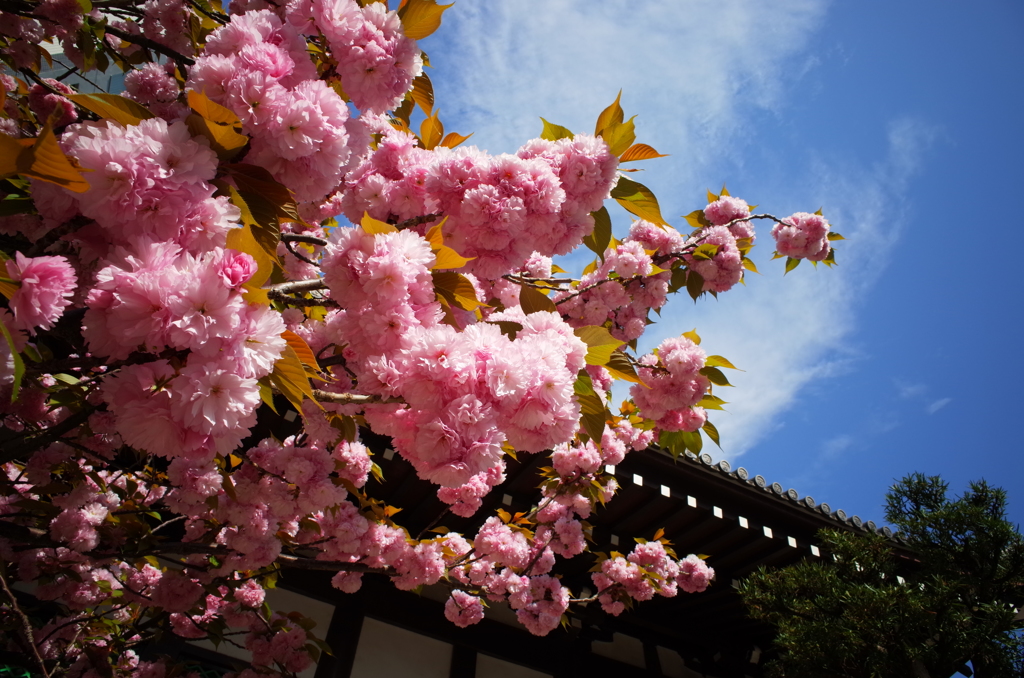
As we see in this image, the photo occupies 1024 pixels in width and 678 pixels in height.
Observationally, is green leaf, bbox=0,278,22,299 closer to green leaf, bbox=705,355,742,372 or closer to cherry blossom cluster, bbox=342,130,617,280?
cherry blossom cluster, bbox=342,130,617,280

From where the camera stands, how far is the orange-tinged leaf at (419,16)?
143 centimetres

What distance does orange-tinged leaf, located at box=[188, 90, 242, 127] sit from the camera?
1.03m

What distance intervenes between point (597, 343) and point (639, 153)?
2.43ft

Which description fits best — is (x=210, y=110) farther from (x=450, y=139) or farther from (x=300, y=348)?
(x=450, y=139)

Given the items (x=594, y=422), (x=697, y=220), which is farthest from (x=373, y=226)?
(x=697, y=220)

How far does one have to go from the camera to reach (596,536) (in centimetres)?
494

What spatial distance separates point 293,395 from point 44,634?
3.73m

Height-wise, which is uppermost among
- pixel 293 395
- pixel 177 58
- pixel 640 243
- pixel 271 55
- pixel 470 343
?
pixel 640 243

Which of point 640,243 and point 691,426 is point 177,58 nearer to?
point 640,243

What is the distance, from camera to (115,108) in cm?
98

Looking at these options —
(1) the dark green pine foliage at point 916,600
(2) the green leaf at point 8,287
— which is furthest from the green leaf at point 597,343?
(1) the dark green pine foliage at point 916,600

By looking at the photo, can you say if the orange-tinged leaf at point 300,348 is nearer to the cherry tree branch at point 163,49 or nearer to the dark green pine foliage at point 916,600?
the cherry tree branch at point 163,49

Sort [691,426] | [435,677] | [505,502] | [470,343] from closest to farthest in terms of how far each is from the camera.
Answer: [470,343]
[691,426]
[505,502]
[435,677]

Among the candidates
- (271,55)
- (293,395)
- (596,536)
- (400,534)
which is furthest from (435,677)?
(271,55)
